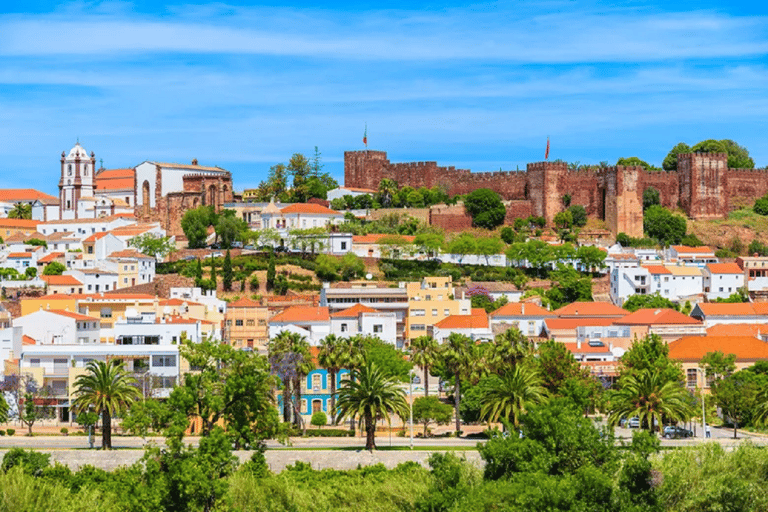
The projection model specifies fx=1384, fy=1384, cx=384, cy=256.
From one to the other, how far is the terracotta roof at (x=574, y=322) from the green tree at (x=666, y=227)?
1083 inches

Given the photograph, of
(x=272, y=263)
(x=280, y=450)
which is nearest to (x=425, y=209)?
(x=272, y=263)

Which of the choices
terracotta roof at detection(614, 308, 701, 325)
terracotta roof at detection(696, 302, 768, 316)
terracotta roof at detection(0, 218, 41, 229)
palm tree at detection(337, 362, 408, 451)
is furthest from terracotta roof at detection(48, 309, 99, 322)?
terracotta roof at detection(0, 218, 41, 229)

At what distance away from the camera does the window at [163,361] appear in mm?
59438

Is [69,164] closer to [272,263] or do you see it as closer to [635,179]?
[272,263]

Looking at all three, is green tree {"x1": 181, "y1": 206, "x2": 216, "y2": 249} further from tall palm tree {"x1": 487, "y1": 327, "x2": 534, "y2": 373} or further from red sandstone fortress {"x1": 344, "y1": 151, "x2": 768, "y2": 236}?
tall palm tree {"x1": 487, "y1": 327, "x2": 534, "y2": 373}

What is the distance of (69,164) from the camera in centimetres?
11062

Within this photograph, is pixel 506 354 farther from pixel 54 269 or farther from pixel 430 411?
pixel 54 269

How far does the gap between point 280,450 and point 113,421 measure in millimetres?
12123

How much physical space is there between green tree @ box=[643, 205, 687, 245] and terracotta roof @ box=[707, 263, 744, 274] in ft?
36.1

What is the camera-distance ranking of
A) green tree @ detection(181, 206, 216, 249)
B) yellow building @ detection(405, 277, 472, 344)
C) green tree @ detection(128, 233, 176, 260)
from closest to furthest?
1. yellow building @ detection(405, 277, 472, 344)
2. green tree @ detection(128, 233, 176, 260)
3. green tree @ detection(181, 206, 216, 249)

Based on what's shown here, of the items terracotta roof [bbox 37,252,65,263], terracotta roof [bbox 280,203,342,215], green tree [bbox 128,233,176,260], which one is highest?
terracotta roof [bbox 280,203,342,215]

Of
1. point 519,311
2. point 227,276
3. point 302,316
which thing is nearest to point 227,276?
point 227,276

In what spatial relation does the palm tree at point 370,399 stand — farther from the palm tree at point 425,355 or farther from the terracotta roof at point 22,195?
the terracotta roof at point 22,195

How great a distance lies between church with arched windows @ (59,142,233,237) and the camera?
104m
